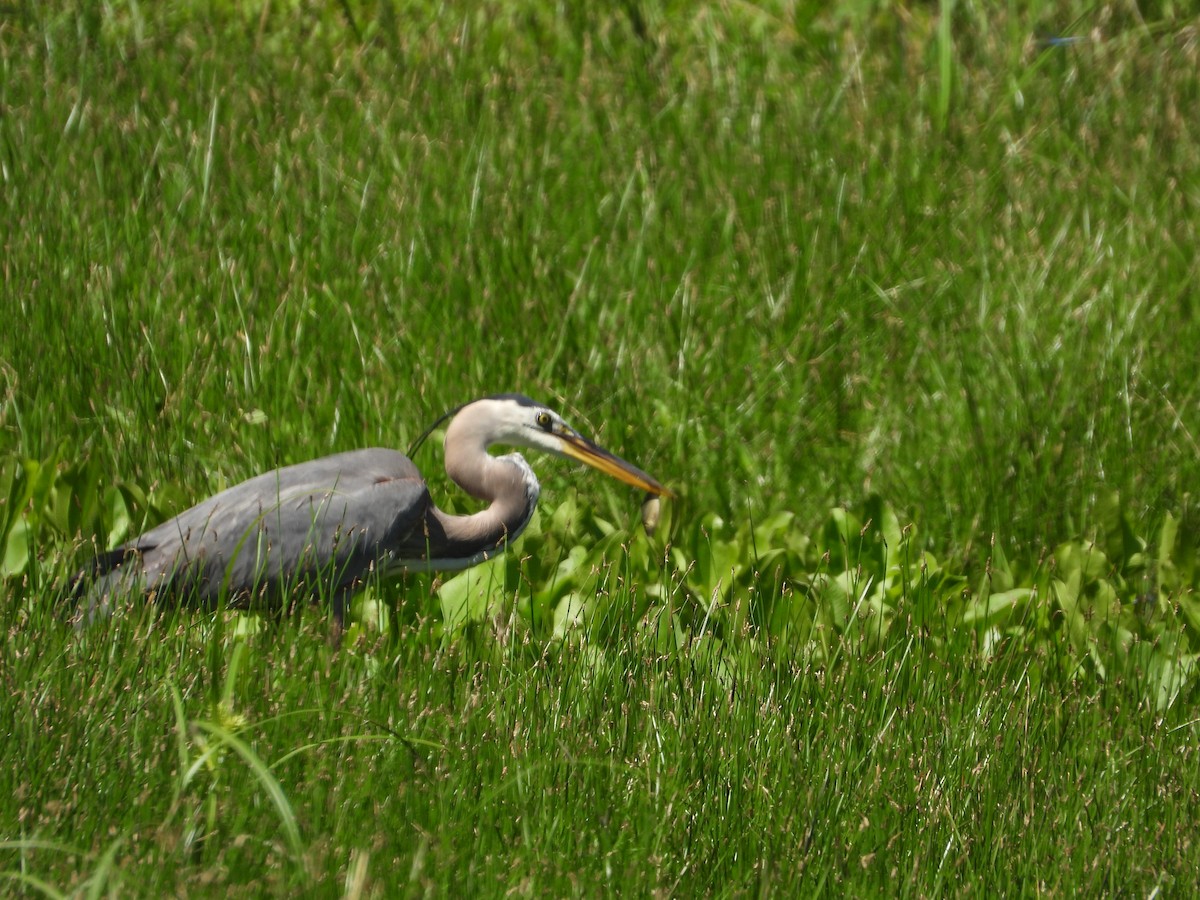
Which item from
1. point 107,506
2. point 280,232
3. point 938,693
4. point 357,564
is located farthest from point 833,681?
point 280,232

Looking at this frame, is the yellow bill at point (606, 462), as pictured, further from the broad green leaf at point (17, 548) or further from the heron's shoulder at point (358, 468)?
the broad green leaf at point (17, 548)

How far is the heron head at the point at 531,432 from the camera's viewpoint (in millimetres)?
4559

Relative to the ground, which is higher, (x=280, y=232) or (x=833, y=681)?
(x=280, y=232)

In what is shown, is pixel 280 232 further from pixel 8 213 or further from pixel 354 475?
pixel 354 475

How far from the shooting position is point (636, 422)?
16.9 ft

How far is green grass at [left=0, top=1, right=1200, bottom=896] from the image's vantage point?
2.93m

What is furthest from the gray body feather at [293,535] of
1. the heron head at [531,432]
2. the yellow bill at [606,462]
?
the yellow bill at [606,462]

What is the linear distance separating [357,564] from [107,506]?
2.89ft

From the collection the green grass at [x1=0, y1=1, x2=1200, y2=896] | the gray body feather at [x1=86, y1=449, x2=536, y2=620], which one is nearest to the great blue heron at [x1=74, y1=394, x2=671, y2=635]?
the gray body feather at [x1=86, y1=449, x2=536, y2=620]

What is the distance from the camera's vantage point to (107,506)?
4465 millimetres

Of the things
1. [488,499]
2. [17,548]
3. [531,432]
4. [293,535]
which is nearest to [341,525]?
[293,535]

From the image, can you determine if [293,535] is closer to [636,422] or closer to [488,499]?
[488,499]

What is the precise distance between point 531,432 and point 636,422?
0.67 meters

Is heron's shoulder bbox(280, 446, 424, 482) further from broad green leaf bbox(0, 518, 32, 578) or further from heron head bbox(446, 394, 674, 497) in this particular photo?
broad green leaf bbox(0, 518, 32, 578)
